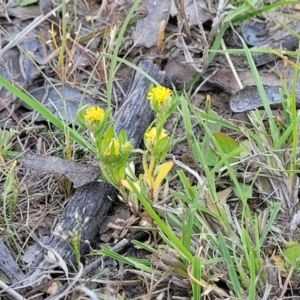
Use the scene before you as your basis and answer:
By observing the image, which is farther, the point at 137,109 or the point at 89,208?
the point at 137,109

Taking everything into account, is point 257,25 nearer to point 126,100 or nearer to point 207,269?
point 126,100

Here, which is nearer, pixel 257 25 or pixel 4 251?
pixel 4 251

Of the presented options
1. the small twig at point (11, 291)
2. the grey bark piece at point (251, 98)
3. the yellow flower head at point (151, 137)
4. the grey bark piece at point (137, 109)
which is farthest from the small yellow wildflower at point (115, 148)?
the grey bark piece at point (251, 98)

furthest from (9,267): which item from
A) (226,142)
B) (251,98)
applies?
(251,98)

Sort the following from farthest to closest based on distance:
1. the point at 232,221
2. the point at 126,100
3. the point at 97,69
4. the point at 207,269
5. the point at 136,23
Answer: the point at 136,23 < the point at 97,69 < the point at 126,100 < the point at 232,221 < the point at 207,269

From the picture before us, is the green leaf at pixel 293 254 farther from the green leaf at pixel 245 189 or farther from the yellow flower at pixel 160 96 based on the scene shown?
the yellow flower at pixel 160 96

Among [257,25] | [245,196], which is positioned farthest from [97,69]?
[245,196]

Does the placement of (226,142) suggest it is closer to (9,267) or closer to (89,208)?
(89,208)

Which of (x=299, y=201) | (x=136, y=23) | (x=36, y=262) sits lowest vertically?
(x=299, y=201)

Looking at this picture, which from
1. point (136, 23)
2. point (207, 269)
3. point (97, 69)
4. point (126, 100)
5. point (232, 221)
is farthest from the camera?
point (136, 23)
